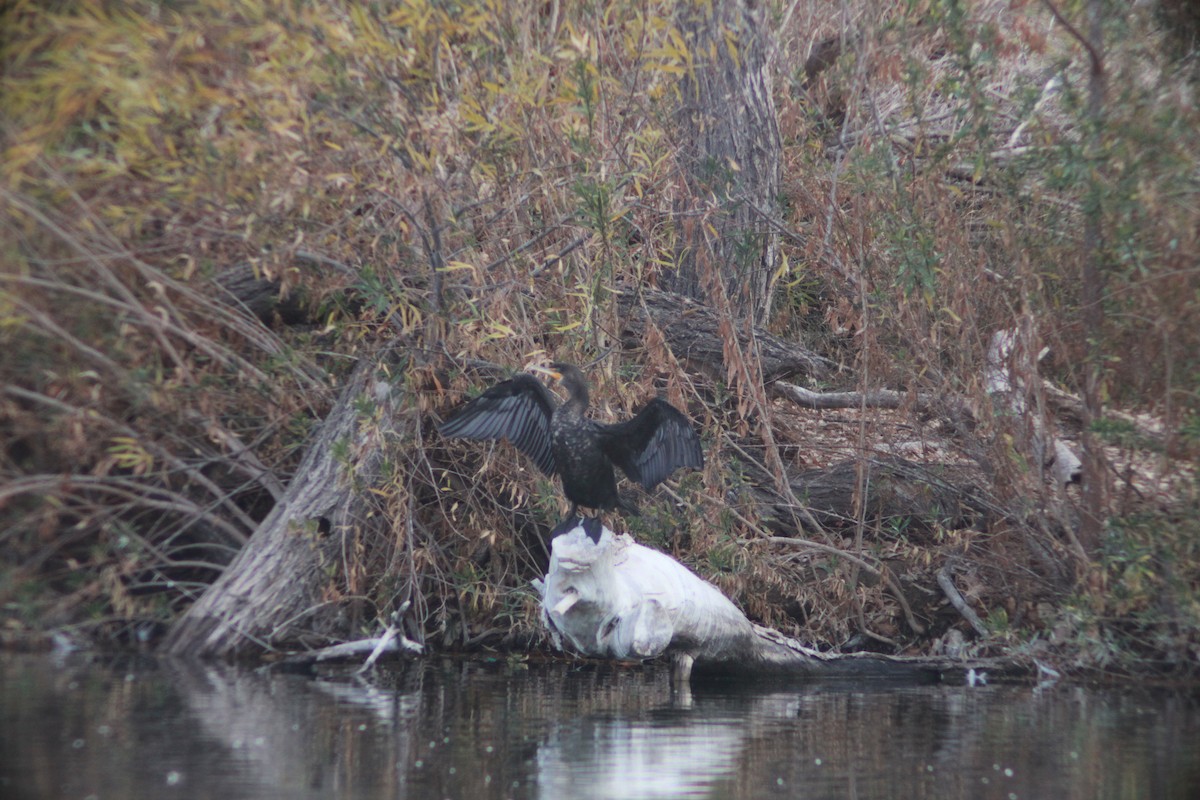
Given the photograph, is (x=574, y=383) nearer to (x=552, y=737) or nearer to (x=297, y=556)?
(x=552, y=737)

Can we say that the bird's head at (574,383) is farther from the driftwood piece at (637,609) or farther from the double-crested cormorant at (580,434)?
the driftwood piece at (637,609)

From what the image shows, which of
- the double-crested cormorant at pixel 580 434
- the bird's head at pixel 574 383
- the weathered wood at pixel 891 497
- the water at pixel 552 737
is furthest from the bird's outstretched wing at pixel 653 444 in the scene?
the weathered wood at pixel 891 497

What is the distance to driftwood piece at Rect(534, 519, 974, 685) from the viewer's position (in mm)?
5004

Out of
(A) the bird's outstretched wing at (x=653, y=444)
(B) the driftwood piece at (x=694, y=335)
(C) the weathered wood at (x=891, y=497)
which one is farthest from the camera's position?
(B) the driftwood piece at (x=694, y=335)

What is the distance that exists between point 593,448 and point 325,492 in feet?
5.73

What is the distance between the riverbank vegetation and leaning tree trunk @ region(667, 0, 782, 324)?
7 centimetres

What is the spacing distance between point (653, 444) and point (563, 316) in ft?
4.28

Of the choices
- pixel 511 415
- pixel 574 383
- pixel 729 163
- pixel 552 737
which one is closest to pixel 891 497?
pixel 729 163

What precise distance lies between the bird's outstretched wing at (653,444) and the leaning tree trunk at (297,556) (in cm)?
138

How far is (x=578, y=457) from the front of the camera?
5.41 m

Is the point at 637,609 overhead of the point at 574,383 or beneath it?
beneath

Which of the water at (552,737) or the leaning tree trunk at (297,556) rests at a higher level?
the leaning tree trunk at (297,556)

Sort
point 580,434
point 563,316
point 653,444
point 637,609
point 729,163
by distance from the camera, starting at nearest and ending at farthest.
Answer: point 637,609
point 580,434
point 653,444
point 563,316
point 729,163

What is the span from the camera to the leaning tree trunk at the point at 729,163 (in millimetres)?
6805
